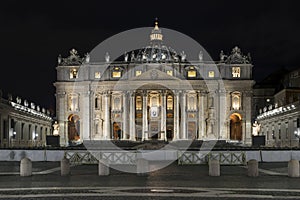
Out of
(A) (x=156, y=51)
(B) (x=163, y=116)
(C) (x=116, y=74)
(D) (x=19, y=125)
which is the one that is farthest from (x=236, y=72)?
(D) (x=19, y=125)

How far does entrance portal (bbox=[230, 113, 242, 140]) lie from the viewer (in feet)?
412

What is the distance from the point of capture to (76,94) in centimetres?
12325

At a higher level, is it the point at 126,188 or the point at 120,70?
the point at 120,70

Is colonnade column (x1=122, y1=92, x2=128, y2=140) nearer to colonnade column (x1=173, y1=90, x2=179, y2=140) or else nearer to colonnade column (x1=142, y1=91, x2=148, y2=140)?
colonnade column (x1=142, y1=91, x2=148, y2=140)

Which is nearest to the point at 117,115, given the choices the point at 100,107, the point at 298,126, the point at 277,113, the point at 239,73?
the point at 100,107

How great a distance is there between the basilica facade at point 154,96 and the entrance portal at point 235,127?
1.75 m

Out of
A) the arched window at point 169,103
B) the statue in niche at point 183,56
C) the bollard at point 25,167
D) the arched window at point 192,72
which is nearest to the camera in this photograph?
the bollard at point 25,167

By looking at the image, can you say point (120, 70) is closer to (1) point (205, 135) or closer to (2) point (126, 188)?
(1) point (205, 135)

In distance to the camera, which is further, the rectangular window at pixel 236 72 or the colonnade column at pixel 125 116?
the rectangular window at pixel 236 72

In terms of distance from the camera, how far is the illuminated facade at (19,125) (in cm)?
8069

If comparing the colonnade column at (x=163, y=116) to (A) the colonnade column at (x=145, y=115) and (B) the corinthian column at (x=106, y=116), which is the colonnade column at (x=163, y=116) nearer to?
(A) the colonnade column at (x=145, y=115)

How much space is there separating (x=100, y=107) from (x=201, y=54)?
26791mm

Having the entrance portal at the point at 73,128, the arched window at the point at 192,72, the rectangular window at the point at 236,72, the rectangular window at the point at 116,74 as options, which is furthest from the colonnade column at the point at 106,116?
the rectangular window at the point at 236,72

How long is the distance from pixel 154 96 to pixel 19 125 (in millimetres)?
40412
